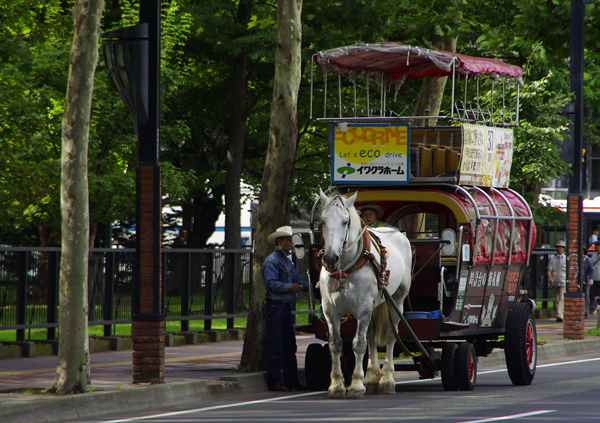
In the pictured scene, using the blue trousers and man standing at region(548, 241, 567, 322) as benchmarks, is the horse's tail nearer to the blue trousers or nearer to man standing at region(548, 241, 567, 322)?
the blue trousers

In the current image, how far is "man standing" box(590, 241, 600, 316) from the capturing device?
28.1 meters

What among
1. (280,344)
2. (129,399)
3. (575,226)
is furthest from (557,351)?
(129,399)

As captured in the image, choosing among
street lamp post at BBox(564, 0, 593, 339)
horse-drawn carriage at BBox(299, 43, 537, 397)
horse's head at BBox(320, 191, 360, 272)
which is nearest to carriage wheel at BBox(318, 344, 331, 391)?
horse-drawn carriage at BBox(299, 43, 537, 397)

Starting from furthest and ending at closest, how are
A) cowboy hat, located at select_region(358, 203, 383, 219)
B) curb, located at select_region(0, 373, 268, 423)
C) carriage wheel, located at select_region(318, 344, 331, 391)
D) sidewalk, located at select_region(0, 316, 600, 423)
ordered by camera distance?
cowboy hat, located at select_region(358, 203, 383, 219)
carriage wheel, located at select_region(318, 344, 331, 391)
sidewalk, located at select_region(0, 316, 600, 423)
curb, located at select_region(0, 373, 268, 423)

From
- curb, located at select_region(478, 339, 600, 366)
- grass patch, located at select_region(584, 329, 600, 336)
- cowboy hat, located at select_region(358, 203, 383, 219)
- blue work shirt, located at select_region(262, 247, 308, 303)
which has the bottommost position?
curb, located at select_region(478, 339, 600, 366)

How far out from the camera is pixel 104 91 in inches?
914

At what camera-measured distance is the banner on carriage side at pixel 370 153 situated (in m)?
13.0

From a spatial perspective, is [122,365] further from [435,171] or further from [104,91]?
[104,91]

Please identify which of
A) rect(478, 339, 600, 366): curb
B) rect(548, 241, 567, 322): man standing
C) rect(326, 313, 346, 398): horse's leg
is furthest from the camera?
rect(548, 241, 567, 322): man standing

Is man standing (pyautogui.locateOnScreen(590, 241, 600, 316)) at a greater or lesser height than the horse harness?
lesser

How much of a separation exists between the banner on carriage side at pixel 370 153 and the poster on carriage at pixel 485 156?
850 mm

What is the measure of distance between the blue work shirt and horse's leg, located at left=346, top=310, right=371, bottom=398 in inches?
53.2

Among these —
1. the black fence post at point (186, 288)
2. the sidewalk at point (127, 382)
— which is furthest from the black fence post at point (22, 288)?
the black fence post at point (186, 288)

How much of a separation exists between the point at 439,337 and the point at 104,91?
13.2 metres
